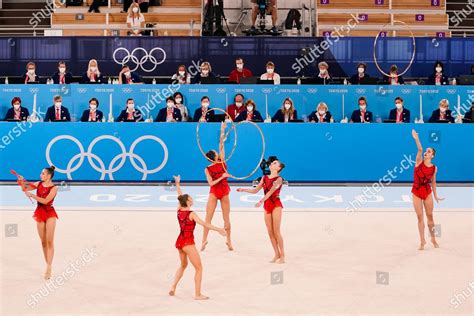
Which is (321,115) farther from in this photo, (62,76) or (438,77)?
(62,76)

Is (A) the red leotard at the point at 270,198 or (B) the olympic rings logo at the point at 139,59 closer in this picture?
(A) the red leotard at the point at 270,198

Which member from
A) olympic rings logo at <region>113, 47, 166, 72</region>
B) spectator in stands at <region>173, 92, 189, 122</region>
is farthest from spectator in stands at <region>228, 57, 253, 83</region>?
olympic rings logo at <region>113, 47, 166, 72</region>

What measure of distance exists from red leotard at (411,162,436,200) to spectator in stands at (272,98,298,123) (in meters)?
7.68

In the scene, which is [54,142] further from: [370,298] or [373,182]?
[370,298]

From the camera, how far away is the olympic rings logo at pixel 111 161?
23.8 metres

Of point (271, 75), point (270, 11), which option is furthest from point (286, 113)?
point (270, 11)

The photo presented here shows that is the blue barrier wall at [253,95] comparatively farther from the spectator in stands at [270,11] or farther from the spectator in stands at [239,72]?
the spectator in stands at [270,11]

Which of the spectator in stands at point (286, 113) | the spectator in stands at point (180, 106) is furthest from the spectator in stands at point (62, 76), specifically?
the spectator in stands at point (286, 113)

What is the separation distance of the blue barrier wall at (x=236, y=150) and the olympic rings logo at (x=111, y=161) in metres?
0.02

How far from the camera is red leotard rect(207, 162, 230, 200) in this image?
16.3 m

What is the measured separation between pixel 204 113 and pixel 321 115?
2976mm

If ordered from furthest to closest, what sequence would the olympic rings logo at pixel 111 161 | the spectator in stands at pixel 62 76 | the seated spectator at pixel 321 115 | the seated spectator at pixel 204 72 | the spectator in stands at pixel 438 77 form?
the spectator in stands at pixel 438 77 < the spectator in stands at pixel 62 76 < the seated spectator at pixel 204 72 < the seated spectator at pixel 321 115 < the olympic rings logo at pixel 111 161

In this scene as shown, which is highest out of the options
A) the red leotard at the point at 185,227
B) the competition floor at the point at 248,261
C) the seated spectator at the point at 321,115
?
the seated spectator at the point at 321,115

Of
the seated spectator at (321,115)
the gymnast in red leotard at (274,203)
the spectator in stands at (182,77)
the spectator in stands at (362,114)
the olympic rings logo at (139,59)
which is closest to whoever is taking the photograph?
the gymnast in red leotard at (274,203)
